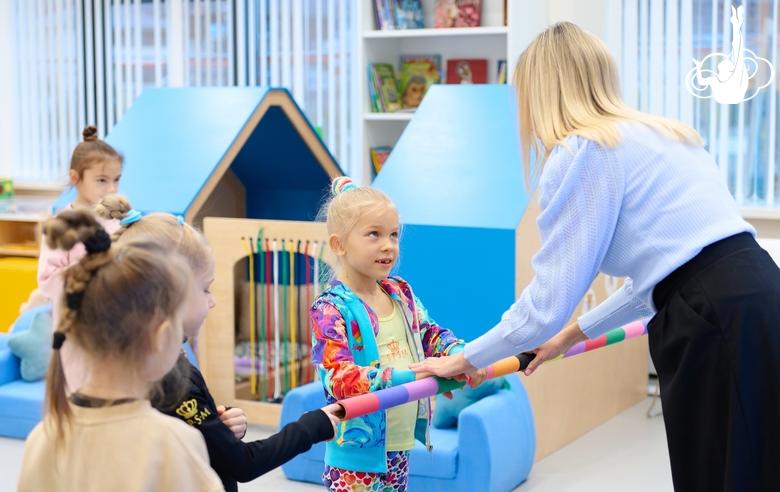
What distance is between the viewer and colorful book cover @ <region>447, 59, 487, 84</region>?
499 cm

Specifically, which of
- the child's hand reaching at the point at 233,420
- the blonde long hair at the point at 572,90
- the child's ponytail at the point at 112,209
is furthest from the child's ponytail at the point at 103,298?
the blonde long hair at the point at 572,90

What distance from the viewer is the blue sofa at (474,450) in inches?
111

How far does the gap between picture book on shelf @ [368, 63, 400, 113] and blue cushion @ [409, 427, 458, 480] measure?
101 inches

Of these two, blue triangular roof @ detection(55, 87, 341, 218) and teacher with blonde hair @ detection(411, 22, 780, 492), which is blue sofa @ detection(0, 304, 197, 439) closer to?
Answer: blue triangular roof @ detection(55, 87, 341, 218)

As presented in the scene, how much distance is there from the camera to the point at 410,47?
17.2 ft

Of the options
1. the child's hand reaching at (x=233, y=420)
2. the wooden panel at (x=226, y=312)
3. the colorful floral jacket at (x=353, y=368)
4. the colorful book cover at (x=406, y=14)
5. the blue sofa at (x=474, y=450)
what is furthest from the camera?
the colorful book cover at (x=406, y=14)

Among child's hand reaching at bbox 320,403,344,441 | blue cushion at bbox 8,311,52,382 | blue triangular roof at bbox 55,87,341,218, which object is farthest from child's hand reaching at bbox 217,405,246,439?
blue cushion at bbox 8,311,52,382

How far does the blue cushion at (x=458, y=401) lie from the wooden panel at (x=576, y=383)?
0.16 metres

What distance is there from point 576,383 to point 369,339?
1.94 metres

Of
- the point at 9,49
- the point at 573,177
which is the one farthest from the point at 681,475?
the point at 9,49

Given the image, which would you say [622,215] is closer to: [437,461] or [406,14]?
[437,461]

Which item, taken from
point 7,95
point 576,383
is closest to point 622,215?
point 576,383

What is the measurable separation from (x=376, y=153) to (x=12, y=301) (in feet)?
6.95

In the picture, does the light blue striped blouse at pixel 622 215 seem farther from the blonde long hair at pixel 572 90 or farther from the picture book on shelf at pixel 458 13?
the picture book on shelf at pixel 458 13
